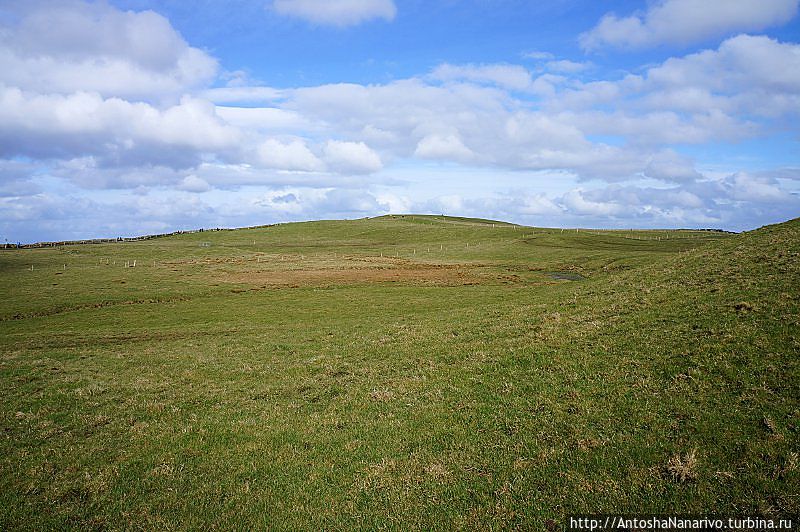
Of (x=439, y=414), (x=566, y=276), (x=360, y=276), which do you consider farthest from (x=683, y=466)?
(x=360, y=276)

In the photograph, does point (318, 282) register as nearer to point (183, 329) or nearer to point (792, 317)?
point (183, 329)

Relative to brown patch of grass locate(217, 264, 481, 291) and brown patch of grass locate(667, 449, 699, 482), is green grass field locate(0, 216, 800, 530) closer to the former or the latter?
brown patch of grass locate(667, 449, 699, 482)

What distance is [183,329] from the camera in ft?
122

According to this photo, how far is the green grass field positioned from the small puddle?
27513 mm

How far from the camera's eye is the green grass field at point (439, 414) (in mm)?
10375

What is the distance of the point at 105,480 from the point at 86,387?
35.0 ft

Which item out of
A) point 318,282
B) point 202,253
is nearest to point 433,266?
point 318,282

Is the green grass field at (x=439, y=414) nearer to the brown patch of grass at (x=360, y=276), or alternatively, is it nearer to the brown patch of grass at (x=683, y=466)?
the brown patch of grass at (x=683, y=466)

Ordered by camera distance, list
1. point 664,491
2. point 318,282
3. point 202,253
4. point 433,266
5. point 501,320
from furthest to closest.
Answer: point 202,253 → point 433,266 → point 318,282 → point 501,320 → point 664,491

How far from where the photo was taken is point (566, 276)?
65.2 metres

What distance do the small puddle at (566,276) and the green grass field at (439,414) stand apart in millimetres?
27513

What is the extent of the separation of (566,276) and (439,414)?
181ft

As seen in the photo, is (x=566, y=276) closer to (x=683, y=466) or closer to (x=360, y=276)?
(x=360, y=276)

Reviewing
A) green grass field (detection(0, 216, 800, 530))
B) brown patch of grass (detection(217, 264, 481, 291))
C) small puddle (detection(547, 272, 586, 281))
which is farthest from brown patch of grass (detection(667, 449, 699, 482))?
small puddle (detection(547, 272, 586, 281))
